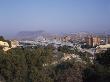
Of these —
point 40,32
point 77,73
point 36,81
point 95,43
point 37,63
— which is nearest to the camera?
point 36,81

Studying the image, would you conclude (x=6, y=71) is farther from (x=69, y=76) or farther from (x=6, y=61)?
(x=69, y=76)

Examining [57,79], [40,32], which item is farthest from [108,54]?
[40,32]

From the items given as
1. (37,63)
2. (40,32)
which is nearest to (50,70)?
(37,63)

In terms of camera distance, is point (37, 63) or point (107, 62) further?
point (37, 63)

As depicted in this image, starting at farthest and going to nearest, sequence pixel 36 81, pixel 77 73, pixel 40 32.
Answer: pixel 40 32 → pixel 77 73 → pixel 36 81

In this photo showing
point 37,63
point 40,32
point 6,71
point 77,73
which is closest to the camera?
point 77,73

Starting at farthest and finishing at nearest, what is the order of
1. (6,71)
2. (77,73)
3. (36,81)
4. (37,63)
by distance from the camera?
1. (37,63)
2. (6,71)
3. (77,73)
4. (36,81)

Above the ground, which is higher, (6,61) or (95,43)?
(6,61)

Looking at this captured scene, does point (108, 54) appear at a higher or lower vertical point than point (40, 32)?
higher

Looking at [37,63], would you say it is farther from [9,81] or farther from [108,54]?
[108,54]
